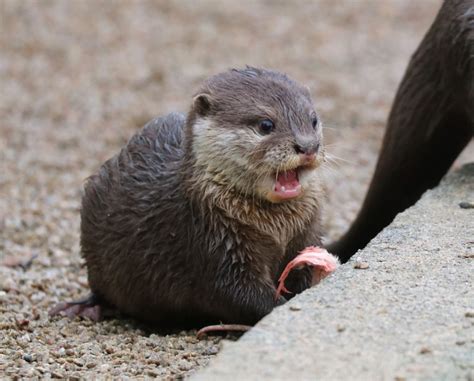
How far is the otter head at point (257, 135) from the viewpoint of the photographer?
131 inches

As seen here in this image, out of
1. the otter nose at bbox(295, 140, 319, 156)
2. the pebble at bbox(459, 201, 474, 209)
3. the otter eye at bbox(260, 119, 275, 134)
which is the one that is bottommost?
the pebble at bbox(459, 201, 474, 209)

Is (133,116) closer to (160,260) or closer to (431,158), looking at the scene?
(431,158)

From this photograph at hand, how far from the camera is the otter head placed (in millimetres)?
3340

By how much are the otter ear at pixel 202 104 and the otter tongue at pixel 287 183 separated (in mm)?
366

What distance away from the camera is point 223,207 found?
3516 mm

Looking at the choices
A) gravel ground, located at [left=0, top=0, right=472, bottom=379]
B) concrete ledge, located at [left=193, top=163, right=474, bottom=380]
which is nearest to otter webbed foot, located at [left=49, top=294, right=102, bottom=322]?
gravel ground, located at [left=0, top=0, right=472, bottom=379]

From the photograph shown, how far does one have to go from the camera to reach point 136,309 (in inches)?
155

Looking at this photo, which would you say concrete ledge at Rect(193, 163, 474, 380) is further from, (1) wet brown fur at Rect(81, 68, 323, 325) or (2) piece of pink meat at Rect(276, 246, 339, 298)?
(1) wet brown fur at Rect(81, 68, 323, 325)

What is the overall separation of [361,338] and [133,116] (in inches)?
Answer: 184

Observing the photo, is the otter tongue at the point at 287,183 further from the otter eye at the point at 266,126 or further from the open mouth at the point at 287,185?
the otter eye at the point at 266,126

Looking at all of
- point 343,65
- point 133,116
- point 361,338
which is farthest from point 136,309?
point 343,65

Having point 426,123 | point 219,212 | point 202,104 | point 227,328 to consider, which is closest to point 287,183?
point 219,212

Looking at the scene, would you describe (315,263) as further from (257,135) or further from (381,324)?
(381,324)

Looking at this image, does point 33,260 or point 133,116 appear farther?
point 133,116
